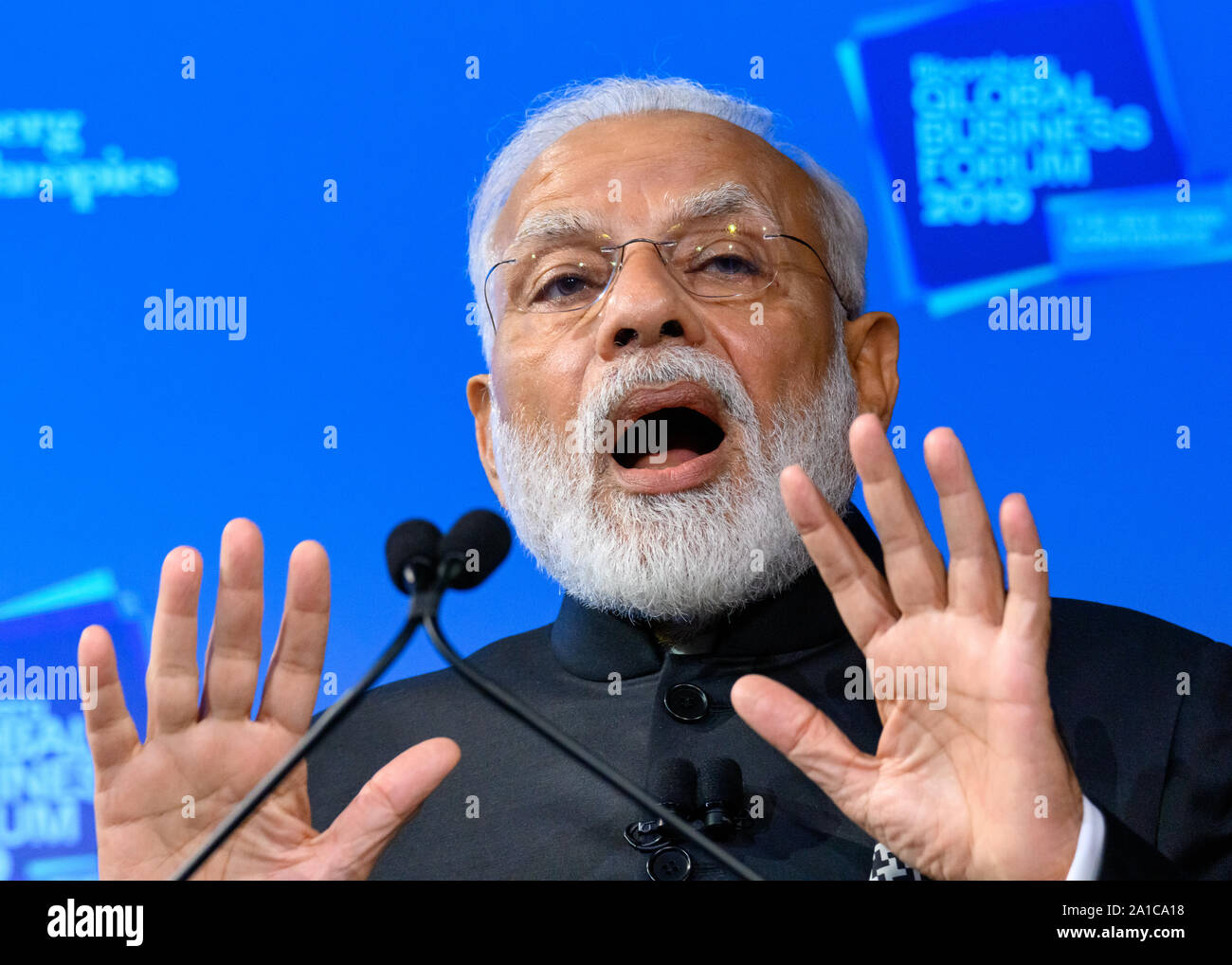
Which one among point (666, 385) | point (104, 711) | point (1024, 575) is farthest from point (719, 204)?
point (104, 711)

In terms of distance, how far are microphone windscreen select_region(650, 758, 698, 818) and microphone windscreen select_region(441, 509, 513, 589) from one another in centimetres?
56

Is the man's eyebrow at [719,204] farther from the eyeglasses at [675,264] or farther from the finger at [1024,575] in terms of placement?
the finger at [1024,575]

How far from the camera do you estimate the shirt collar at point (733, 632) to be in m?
2.25

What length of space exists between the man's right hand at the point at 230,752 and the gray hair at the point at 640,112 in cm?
97

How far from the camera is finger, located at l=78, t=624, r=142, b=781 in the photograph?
1679 millimetres

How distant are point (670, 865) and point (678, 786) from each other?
0.43 feet

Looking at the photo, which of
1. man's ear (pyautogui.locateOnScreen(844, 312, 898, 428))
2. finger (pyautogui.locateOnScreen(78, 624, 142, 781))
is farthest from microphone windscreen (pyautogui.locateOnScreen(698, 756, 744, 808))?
man's ear (pyautogui.locateOnScreen(844, 312, 898, 428))

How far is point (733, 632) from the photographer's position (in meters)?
2.26

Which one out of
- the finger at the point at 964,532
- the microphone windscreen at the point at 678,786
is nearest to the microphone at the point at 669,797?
the microphone windscreen at the point at 678,786

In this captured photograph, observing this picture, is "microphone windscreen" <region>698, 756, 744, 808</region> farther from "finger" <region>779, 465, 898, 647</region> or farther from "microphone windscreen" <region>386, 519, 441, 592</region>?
"microphone windscreen" <region>386, 519, 441, 592</region>

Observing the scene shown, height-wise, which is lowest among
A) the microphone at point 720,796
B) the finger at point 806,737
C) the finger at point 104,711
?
the microphone at point 720,796
